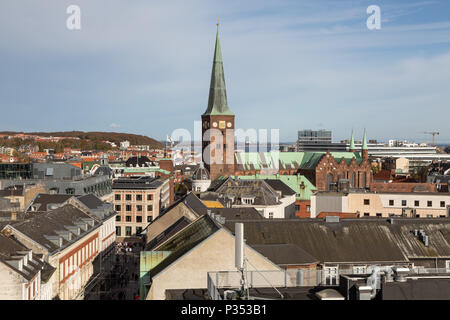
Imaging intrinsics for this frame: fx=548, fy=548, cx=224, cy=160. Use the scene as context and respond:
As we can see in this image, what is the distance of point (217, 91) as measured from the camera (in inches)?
5113

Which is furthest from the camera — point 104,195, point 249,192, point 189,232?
point 104,195

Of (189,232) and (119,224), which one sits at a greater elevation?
(189,232)

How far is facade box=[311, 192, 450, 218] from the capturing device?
7944 centimetres

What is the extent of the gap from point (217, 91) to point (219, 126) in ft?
27.5

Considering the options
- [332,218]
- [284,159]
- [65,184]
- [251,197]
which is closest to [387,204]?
[251,197]

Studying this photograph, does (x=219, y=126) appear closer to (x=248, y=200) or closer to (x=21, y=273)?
(x=248, y=200)

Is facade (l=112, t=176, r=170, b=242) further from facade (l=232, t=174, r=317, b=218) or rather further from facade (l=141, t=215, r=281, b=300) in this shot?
facade (l=141, t=215, r=281, b=300)

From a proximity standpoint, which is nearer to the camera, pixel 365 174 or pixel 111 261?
pixel 111 261

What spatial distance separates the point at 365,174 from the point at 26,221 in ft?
342

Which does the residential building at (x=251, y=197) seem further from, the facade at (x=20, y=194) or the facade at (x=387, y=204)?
the facade at (x=20, y=194)

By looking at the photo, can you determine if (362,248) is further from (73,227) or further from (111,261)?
(111,261)

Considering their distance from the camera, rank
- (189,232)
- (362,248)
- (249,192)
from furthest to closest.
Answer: (249,192) < (362,248) < (189,232)
